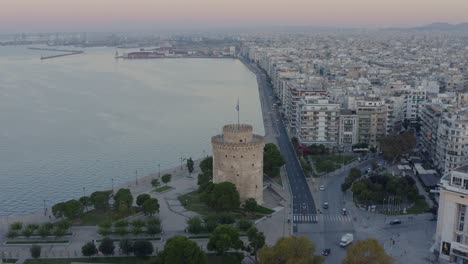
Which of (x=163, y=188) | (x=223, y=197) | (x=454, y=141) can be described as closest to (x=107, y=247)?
(x=223, y=197)

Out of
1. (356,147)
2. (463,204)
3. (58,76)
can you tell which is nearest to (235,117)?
(356,147)

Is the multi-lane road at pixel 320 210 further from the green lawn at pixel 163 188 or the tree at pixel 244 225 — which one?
the green lawn at pixel 163 188

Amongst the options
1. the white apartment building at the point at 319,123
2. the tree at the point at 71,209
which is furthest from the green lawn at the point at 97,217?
the white apartment building at the point at 319,123

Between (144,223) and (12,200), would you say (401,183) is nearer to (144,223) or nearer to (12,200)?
(144,223)

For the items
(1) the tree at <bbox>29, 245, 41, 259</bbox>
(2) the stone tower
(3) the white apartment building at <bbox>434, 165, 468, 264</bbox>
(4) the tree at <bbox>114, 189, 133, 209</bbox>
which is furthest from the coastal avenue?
(1) the tree at <bbox>29, 245, 41, 259</bbox>

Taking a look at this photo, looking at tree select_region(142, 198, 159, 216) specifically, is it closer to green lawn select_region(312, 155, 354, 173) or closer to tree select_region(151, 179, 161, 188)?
tree select_region(151, 179, 161, 188)

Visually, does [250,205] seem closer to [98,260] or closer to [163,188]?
[163,188]

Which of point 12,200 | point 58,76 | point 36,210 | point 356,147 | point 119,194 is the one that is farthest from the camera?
point 58,76
